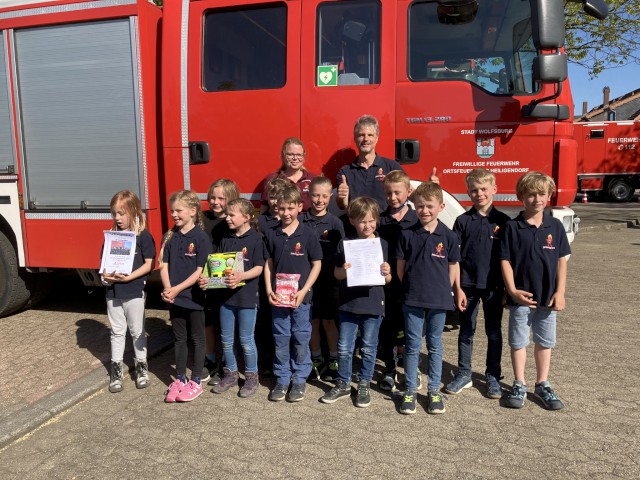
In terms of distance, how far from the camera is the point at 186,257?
3480mm

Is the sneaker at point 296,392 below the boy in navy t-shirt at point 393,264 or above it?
below

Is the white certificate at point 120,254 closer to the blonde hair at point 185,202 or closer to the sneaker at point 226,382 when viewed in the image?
the blonde hair at point 185,202

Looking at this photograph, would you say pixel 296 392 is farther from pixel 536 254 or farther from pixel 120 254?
pixel 536 254

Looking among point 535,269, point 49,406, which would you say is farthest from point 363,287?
point 49,406

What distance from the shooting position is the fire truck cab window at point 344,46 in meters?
4.02

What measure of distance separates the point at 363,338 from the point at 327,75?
2069 mm

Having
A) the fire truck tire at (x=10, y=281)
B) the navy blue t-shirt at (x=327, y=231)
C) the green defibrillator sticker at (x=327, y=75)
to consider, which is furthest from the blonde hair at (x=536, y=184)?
the fire truck tire at (x=10, y=281)

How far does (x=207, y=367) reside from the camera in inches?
153

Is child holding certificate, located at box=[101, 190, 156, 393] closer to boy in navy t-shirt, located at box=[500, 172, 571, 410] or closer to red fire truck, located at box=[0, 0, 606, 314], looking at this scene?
red fire truck, located at box=[0, 0, 606, 314]

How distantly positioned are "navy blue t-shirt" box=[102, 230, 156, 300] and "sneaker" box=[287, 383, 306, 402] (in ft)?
4.31

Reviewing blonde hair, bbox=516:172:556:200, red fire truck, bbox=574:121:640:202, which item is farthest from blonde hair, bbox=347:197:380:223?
red fire truck, bbox=574:121:640:202

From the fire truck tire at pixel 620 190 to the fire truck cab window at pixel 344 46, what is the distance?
18864 millimetres

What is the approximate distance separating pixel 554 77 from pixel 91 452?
374 centimetres

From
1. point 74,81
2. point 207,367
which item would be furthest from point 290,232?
point 74,81
